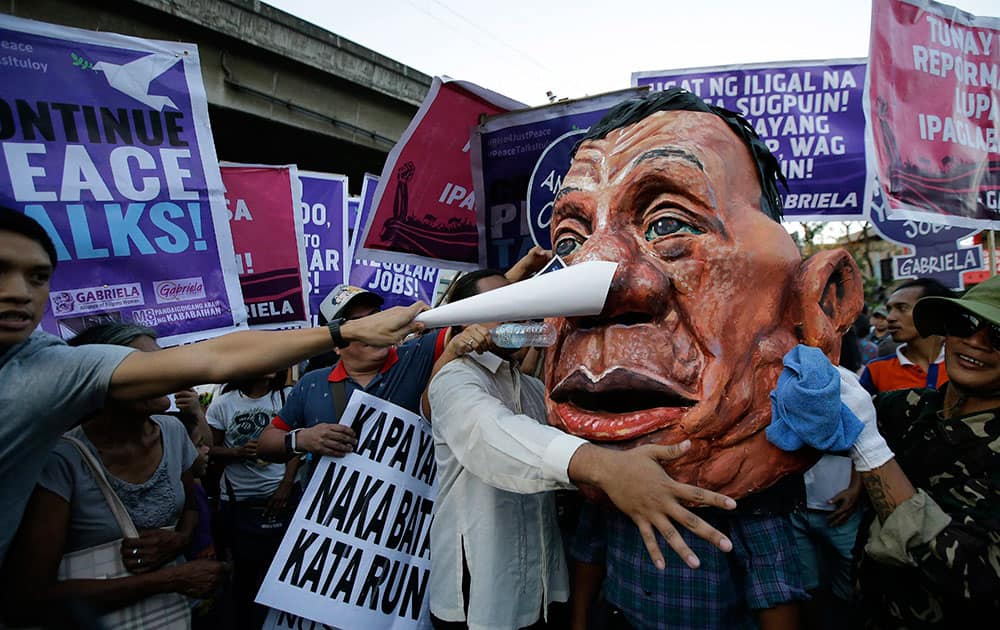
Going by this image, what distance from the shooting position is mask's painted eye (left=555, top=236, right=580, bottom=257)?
6.37 feet

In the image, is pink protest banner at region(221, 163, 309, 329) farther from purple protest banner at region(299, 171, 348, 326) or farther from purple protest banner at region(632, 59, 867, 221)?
purple protest banner at region(632, 59, 867, 221)

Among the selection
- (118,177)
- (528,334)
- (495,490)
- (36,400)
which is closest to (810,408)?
(528,334)

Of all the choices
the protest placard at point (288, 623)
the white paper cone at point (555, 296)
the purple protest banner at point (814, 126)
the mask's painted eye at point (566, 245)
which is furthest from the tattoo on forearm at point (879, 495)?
the purple protest banner at point (814, 126)

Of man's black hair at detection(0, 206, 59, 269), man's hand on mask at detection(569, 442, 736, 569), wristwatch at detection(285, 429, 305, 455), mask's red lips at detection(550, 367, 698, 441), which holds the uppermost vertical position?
man's black hair at detection(0, 206, 59, 269)

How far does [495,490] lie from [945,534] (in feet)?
4.16

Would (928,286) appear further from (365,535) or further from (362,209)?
(362,209)

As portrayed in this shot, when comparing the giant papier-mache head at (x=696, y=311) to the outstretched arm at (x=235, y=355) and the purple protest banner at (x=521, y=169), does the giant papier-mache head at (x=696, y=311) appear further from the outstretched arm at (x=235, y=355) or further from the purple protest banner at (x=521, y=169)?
the purple protest banner at (x=521, y=169)

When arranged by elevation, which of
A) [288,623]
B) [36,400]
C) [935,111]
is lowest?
[288,623]

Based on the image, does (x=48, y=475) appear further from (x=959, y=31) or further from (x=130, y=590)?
(x=959, y=31)

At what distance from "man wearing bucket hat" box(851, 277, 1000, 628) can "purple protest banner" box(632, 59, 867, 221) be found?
81.2 inches

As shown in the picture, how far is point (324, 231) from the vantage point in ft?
17.0

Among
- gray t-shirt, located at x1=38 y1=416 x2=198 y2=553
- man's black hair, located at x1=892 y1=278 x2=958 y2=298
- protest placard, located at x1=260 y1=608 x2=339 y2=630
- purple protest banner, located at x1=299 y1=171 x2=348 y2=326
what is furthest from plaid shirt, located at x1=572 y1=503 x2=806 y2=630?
purple protest banner, located at x1=299 y1=171 x2=348 y2=326

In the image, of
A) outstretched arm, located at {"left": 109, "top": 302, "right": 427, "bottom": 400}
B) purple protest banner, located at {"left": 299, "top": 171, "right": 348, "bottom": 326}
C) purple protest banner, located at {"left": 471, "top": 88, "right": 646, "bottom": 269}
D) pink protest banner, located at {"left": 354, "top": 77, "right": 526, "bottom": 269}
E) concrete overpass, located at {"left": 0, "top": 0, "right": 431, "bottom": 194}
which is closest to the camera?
outstretched arm, located at {"left": 109, "top": 302, "right": 427, "bottom": 400}

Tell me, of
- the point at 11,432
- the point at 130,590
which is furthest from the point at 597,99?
the point at 130,590
